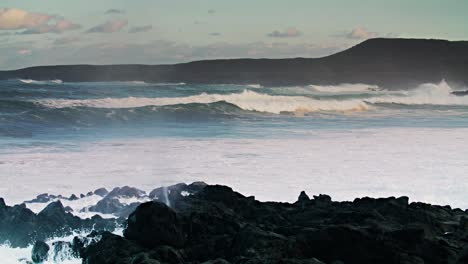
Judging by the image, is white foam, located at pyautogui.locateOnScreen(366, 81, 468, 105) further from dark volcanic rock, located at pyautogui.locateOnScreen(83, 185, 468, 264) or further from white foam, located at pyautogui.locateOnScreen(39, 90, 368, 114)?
dark volcanic rock, located at pyautogui.locateOnScreen(83, 185, 468, 264)

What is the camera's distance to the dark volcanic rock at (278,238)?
6.19 metres

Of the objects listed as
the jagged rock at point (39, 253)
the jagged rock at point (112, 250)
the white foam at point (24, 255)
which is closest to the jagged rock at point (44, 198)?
the white foam at point (24, 255)

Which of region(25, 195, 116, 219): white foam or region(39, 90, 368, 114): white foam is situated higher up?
region(25, 195, 116, 219): white foam

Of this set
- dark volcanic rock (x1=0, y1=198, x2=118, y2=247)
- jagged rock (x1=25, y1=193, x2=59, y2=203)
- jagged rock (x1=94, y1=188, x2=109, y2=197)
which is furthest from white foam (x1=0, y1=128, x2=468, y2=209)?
dark volcanic rock (x1=0, y1=198, x2=118, y2=247)

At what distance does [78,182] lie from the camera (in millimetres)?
11320

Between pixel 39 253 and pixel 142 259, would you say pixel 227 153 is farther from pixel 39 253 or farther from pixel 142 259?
pixel 142 259

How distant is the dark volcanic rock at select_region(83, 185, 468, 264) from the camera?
6191 millimetres

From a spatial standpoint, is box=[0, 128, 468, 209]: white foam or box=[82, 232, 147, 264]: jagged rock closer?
box=[82, 232, 147, 264]: jagged rock

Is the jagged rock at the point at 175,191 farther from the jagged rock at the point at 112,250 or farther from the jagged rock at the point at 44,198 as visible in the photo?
the jagged rock at the point at 112,250

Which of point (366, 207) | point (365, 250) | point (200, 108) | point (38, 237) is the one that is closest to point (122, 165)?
Answer: point (38, 237)

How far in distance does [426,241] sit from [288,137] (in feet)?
40.7

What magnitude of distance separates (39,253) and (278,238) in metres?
2.72

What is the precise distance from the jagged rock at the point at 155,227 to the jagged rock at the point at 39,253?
3.47 ft

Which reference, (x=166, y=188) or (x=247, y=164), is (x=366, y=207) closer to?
(x=166, y=188)
